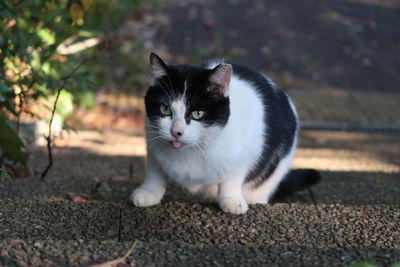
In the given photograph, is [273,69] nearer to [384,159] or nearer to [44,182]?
[384,159]

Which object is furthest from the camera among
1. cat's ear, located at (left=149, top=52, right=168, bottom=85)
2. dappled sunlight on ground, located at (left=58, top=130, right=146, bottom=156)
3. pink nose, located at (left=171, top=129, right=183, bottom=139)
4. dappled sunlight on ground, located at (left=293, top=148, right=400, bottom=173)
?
dappled sunlight on ground, located at (left=58, top=130, right=146, bottom=156)

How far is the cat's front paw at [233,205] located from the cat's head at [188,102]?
25 cm

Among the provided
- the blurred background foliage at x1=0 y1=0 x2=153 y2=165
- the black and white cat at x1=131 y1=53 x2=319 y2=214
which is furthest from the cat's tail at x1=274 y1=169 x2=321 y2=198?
the blurred background foliage at x1=0 y1=0 x2=153 y2=165

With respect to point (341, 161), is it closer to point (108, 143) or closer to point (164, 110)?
point (108, 143)

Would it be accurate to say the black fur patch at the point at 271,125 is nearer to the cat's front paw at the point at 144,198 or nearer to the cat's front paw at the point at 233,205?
the cat's front paw at the point at 233,205

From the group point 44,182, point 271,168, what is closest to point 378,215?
point 271,168

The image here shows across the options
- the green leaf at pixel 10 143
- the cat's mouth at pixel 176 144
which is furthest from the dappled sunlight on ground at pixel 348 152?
the green leaf at pixel 10 143

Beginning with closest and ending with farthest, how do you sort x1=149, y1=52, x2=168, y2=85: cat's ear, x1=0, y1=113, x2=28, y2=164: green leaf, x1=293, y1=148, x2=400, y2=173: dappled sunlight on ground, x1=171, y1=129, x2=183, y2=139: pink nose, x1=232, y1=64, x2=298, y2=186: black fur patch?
1. x1=171, y1=129, x2=183, y2=139: pink nose
2. x1=149, y1=52, x2=168, y2=85: cat's ear
3. x1=0, y1=113, x2=28, y2=164: green leaf
4. x1=232, y1=64, x2=298, y2=186: black fur patch
5. x1=293, y1=148, x2=400, y2=173: dappled sunlight on ground

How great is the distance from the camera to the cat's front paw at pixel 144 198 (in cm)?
223

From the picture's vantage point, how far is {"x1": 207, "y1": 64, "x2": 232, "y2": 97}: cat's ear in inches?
82.6

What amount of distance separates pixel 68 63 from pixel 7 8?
1242 millimetres

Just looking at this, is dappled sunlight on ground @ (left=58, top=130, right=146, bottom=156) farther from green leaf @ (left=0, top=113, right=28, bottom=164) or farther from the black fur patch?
the black fur patch

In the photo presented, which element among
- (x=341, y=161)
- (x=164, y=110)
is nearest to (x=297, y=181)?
(x=164, y=110)

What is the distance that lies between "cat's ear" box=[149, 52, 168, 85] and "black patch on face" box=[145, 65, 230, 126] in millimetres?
14
